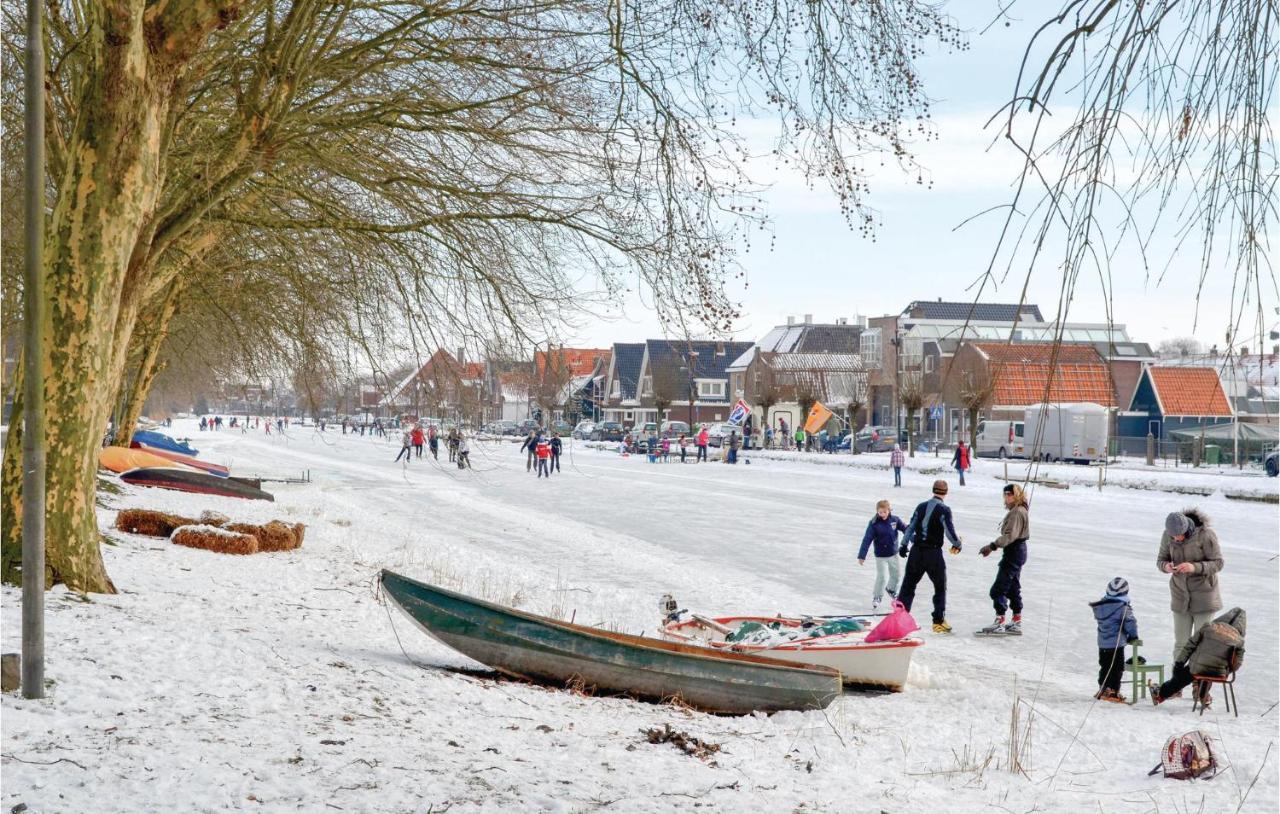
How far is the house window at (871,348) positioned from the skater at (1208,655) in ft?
232

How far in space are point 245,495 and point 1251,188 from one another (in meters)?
23.5

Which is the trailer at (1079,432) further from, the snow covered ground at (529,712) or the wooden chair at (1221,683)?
the wooden chair at (1221,683)

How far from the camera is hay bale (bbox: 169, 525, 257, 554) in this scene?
47.6ft

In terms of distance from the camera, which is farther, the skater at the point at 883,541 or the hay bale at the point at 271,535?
the hay bale at the point at 271,535

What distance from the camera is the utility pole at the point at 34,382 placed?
628cm

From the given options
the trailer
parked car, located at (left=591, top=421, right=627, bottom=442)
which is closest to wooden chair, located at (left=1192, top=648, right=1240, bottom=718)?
the trailer

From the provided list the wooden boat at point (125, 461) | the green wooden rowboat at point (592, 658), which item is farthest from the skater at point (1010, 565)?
the wooden boat at point (125, 461)

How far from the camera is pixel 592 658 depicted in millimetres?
8961

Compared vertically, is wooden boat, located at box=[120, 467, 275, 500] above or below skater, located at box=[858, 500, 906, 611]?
below

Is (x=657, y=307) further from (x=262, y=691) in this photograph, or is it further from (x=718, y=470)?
(x=718, y=470)

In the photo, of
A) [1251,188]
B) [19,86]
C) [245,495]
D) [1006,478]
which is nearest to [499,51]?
[19,86]

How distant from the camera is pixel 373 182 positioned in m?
12.3

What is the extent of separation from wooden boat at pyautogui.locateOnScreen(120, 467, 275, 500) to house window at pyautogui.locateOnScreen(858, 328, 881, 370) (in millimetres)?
59542

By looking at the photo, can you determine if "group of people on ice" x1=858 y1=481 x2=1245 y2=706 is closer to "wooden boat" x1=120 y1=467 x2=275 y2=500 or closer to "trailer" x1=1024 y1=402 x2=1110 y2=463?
"wooden boat" x1=120 y1=467 x2=275 y2=500
